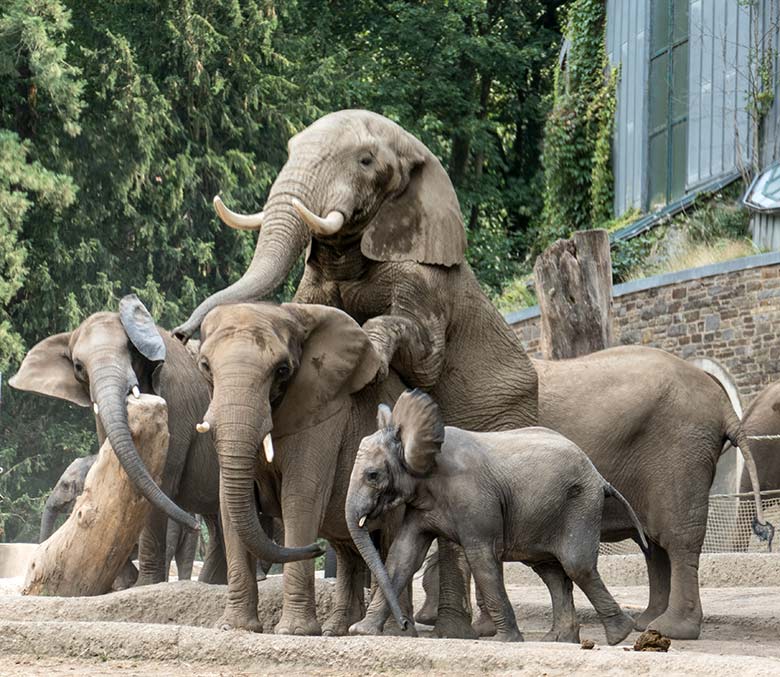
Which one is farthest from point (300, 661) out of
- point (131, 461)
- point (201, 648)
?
point (131, 461)

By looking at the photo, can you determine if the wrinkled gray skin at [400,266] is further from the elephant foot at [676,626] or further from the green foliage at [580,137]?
the green foliage at [580,137]

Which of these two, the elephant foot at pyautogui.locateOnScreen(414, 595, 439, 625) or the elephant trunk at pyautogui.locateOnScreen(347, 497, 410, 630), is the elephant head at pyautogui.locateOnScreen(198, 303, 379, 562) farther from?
the elephant foot at pyautogui.locateOnScreen(414, 595, 439, 625)

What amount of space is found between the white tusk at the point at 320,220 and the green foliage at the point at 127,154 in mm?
19595

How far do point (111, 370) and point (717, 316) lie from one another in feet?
47.5

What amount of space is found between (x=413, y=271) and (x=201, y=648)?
10.6ft

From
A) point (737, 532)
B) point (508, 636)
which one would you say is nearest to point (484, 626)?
point (508, 636)

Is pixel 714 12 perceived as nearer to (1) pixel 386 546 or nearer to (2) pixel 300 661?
(1) pixel 386 546

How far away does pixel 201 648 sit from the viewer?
7559 millimetres

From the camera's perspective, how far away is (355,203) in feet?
32.6

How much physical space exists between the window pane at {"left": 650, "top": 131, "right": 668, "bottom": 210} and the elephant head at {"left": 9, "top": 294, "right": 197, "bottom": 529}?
69.5ft

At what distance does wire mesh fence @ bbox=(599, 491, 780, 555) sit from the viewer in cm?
1967

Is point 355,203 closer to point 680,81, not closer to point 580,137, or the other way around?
point 680,81

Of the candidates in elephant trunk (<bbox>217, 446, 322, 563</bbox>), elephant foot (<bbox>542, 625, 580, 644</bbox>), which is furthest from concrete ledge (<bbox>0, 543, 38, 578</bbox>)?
elephant foot (<bbox>542, 625, 580, 644</bbox>)

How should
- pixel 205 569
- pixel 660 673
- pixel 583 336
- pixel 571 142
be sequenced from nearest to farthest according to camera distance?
pixel 660 673 < pixel 205 569 < pixel 583 336 < pixel 571 142
